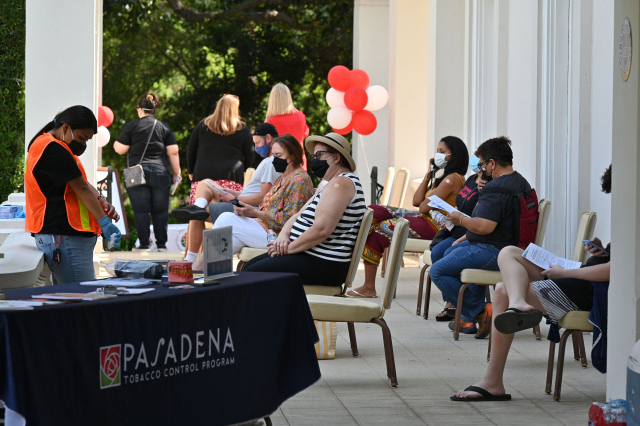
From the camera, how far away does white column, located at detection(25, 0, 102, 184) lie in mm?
8039

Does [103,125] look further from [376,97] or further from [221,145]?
[376,97]

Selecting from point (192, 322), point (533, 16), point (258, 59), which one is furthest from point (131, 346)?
point (258, 59)

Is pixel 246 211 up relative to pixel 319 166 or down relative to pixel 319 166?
down

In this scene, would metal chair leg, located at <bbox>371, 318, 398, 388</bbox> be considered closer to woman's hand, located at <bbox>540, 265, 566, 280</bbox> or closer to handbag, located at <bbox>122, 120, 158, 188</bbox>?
woman's hand, located at <bbox>540, 265, 566, 280</bbox>

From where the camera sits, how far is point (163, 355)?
3.00 metres

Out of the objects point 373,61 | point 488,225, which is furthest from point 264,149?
point 373,61

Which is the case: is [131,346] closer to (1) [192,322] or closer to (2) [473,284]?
(1) [192,322]

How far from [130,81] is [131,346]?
17.2m

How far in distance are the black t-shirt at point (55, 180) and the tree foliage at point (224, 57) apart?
12.4m

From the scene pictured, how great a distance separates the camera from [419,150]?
10961mm

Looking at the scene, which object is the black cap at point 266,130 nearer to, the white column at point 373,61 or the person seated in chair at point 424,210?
the person seated in chair at point 424,210

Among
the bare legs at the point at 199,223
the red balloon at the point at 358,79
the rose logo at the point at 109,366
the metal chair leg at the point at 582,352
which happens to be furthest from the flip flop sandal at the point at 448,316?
the red balloon at the point at 358,79

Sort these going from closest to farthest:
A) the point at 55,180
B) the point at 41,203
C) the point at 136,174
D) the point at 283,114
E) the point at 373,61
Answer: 1. the point at 55,180
2. the point at 41,203
3. the point at 283,114
4. the point at 136,174
5. the point at 373,61

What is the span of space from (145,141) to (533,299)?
257 inches
